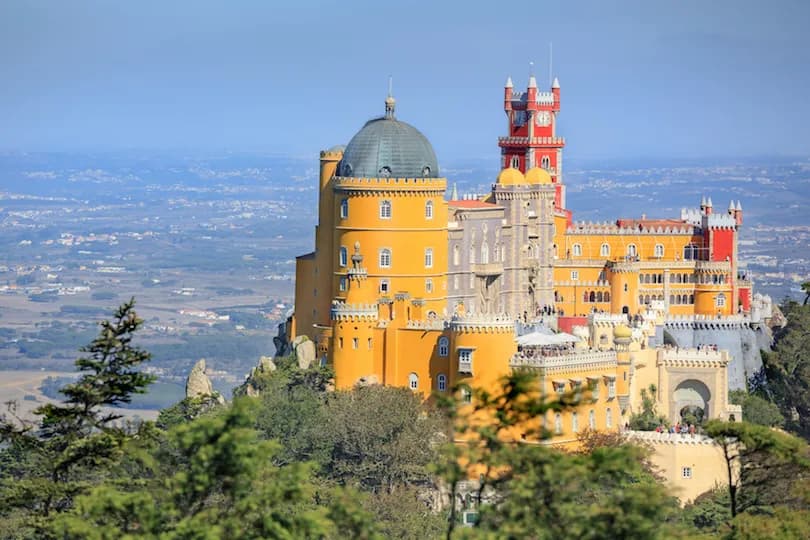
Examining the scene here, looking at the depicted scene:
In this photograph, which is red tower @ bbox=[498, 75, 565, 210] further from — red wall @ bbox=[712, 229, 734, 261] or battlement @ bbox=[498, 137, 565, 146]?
red wall @ bbox=[712, 229, 734, 261]

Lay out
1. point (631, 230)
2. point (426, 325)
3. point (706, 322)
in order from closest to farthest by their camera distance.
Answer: point (426, 325), point (706, 322), point (631, 230)

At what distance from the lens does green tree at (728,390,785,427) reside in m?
103

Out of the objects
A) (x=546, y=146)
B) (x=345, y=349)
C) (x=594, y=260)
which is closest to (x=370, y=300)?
(x=345, y=349)

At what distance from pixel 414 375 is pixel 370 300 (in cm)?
403

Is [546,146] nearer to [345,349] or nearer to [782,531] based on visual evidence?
[345,349]

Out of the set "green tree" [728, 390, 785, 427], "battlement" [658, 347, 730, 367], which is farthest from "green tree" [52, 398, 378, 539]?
"green tree" [728, 390, 785, 427]

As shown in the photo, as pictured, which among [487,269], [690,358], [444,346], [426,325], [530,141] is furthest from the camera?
[530,141]

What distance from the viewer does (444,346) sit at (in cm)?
9569

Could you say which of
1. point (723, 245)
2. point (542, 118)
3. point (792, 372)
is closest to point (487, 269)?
point (792, 372)

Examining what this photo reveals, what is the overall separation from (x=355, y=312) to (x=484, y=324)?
21.9ft

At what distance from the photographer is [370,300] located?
98.2 metres

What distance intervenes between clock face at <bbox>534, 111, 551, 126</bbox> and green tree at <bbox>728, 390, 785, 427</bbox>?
2561 centimetres

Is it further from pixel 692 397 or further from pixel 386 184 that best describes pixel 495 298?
pixel 692 397

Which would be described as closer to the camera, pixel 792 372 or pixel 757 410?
pixel 757 410
